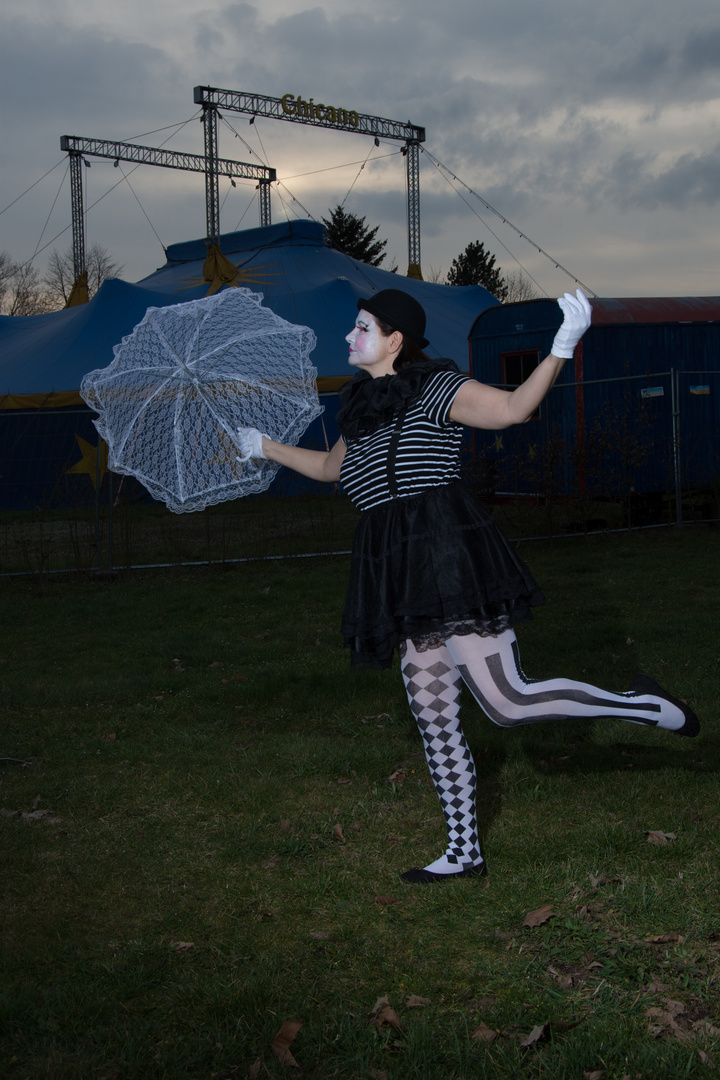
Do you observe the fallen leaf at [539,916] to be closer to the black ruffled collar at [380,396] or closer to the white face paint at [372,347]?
the black ruffled collar at [380,396]

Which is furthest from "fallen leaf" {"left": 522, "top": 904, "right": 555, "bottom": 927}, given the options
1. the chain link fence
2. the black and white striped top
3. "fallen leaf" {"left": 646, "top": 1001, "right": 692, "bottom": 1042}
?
the chain link fence

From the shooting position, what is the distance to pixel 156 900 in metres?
3.74

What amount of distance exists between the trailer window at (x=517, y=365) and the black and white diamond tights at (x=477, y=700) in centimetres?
1394

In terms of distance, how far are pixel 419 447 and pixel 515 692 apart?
0.92m

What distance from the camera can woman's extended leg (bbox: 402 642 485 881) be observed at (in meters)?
3.52

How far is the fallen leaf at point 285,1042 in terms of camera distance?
8.79 ft

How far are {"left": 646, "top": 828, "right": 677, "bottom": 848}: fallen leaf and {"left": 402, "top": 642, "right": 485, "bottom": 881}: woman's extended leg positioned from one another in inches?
28.3

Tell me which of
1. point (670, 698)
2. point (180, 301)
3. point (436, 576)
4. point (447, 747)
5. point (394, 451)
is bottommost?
point (447, 747)

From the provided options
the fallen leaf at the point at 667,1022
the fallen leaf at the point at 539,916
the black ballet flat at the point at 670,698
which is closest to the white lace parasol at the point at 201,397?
the black ballet flat at the point at 670,698

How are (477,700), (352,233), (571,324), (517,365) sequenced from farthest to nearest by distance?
Result: (352,233) → (517,365) → (477,700) → (571,324)

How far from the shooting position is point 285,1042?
2748 mm

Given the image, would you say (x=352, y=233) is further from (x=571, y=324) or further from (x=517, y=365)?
(x=571, y=324)

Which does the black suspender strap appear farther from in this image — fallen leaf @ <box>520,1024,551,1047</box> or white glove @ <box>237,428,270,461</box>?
fallen leaf @ <box>520,1024,551,1047</box>

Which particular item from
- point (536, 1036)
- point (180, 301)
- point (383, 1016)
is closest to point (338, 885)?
point (383, 1016)
